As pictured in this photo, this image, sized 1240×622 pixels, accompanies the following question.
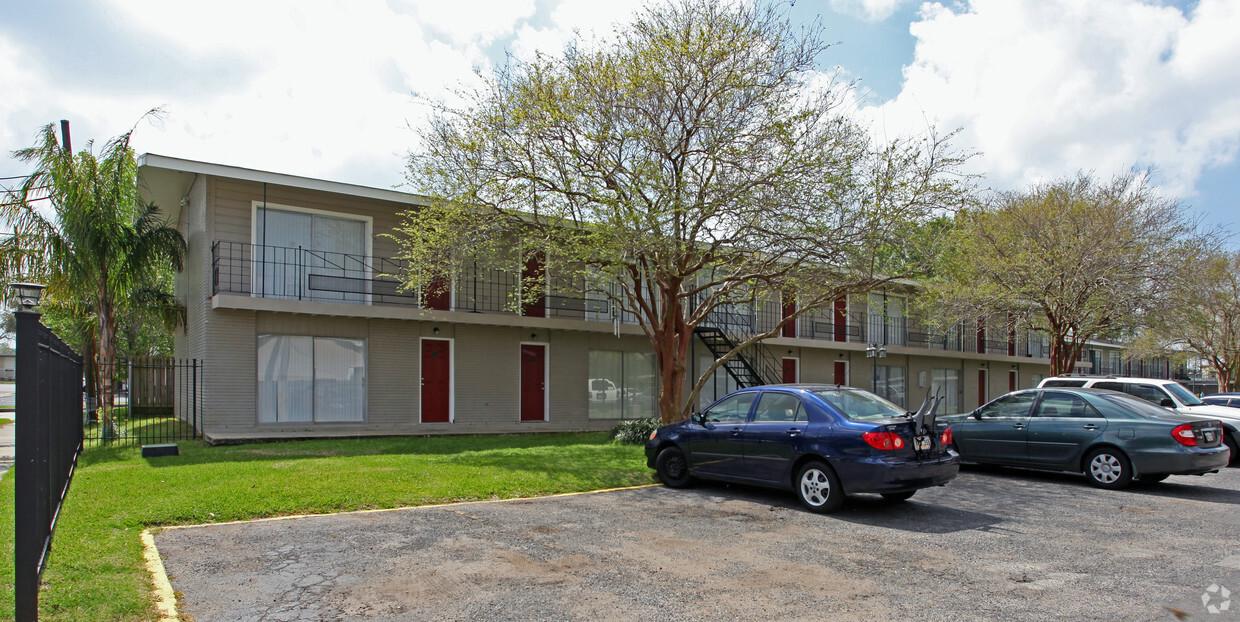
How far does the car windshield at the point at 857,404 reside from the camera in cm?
898

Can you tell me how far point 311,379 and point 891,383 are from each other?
2198 cm

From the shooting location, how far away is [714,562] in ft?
21.5

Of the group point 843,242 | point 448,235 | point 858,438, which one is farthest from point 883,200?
point 448,235

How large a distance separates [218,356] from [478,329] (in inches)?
227

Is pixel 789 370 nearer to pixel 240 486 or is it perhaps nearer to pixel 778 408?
pixel 778 408

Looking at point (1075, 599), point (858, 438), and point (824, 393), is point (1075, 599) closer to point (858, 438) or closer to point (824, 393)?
point (858, 438)

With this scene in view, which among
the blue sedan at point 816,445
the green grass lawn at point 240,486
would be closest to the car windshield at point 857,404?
the blue sedan at point 816,445

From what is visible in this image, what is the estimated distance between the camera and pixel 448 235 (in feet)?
48.2

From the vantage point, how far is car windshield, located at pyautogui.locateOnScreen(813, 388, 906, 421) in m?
8.98

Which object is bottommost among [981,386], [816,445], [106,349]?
[981,386]

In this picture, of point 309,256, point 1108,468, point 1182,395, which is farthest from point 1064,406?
point 309,256

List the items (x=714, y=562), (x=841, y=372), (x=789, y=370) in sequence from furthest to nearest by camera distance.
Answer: (x=841, y=372) → (x=789, y=370) → (x=714, y=562)

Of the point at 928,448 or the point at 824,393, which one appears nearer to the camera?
the point at 928,448

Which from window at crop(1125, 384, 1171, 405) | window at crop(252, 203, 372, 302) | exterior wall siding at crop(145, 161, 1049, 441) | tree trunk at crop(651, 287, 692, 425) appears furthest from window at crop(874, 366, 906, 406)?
window at crop(252, 203, 372, 302)
